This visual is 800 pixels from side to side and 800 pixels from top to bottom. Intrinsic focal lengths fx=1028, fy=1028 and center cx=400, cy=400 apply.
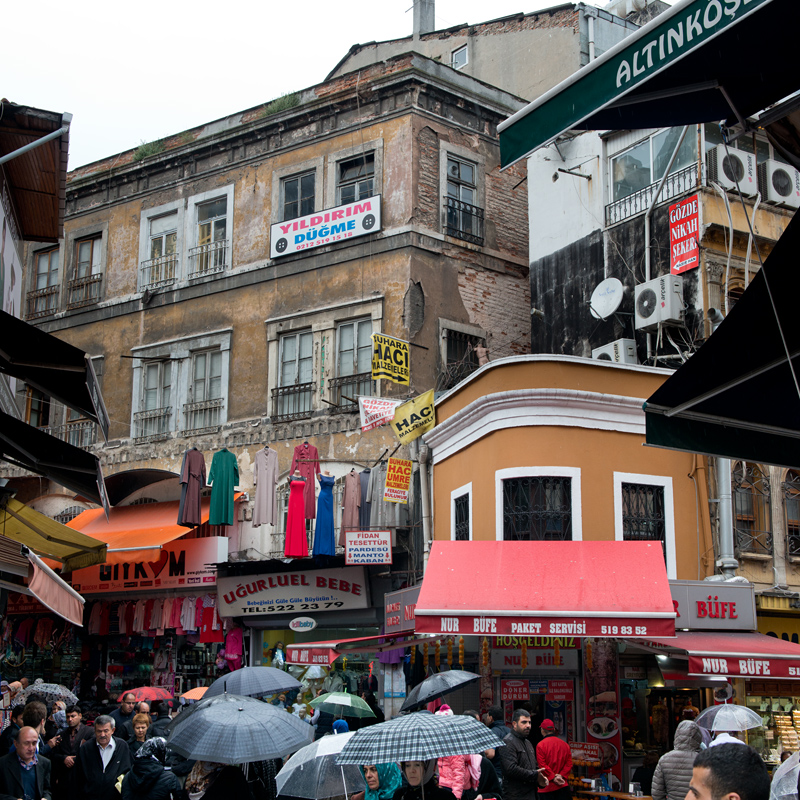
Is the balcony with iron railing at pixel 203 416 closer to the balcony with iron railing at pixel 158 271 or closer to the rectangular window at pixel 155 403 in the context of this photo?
the rectangular window at pixel 155 403

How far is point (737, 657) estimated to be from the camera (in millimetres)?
12891

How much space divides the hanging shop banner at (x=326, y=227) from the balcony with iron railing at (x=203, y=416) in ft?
11.6

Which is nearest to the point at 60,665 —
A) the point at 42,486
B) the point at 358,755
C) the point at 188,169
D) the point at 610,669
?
the point at 42,486

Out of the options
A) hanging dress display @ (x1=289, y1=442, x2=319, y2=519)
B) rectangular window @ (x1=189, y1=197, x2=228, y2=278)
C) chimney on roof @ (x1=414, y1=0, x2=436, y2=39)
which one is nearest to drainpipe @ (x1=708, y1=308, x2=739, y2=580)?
hanging dress display @ (x1=289, y1=442, x2=319, y2=519)

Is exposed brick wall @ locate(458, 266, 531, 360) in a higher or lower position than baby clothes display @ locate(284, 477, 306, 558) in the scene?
higher

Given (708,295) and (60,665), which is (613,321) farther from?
(60,665)

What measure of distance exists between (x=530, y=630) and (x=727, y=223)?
7979mm

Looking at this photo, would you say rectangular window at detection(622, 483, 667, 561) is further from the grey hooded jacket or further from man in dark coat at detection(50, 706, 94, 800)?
man in dark coat at detection(50, 706, 94, 800)

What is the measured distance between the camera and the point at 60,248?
86.6 feet

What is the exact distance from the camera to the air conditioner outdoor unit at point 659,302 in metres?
16.8

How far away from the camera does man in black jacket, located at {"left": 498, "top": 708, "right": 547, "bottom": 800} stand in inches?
394

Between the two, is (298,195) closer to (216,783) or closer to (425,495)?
(425,495)

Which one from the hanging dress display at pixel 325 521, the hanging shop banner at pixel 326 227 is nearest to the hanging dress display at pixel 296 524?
the hanging dress display at pixel 325 521

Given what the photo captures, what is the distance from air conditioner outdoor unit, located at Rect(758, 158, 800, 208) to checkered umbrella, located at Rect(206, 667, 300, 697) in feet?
38.9
